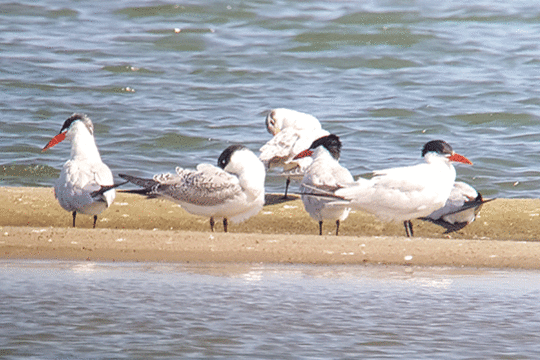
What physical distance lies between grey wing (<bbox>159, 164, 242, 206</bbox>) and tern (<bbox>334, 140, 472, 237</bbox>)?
730mm

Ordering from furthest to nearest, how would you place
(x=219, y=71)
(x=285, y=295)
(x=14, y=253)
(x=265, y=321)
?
(x=219, y=71) < (x=14, y=253) < (x=285, y=295) < (x=265, y=321)

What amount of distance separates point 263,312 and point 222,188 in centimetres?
241

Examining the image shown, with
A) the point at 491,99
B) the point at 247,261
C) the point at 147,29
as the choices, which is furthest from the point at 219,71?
the point at 247,261

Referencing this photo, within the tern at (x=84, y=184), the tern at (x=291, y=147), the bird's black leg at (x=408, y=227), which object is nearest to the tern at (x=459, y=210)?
the bird's black leg at (x=408, y=227)

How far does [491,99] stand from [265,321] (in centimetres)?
1045

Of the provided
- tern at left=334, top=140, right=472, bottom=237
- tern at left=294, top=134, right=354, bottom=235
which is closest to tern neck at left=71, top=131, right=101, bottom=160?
tern at left=294, top=134, right=354, bottom=235

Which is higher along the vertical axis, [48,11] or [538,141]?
[48,11]

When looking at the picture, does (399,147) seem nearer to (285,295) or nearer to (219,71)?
(219,71)

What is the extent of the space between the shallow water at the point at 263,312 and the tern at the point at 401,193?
95cm

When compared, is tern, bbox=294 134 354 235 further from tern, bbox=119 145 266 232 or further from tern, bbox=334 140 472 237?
tern, bbox=119 145 266 232

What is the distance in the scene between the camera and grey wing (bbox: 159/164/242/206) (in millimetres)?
6246

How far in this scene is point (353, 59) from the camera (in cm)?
1571

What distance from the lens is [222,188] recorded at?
6250 mm

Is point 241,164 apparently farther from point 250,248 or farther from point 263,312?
point 263,312
